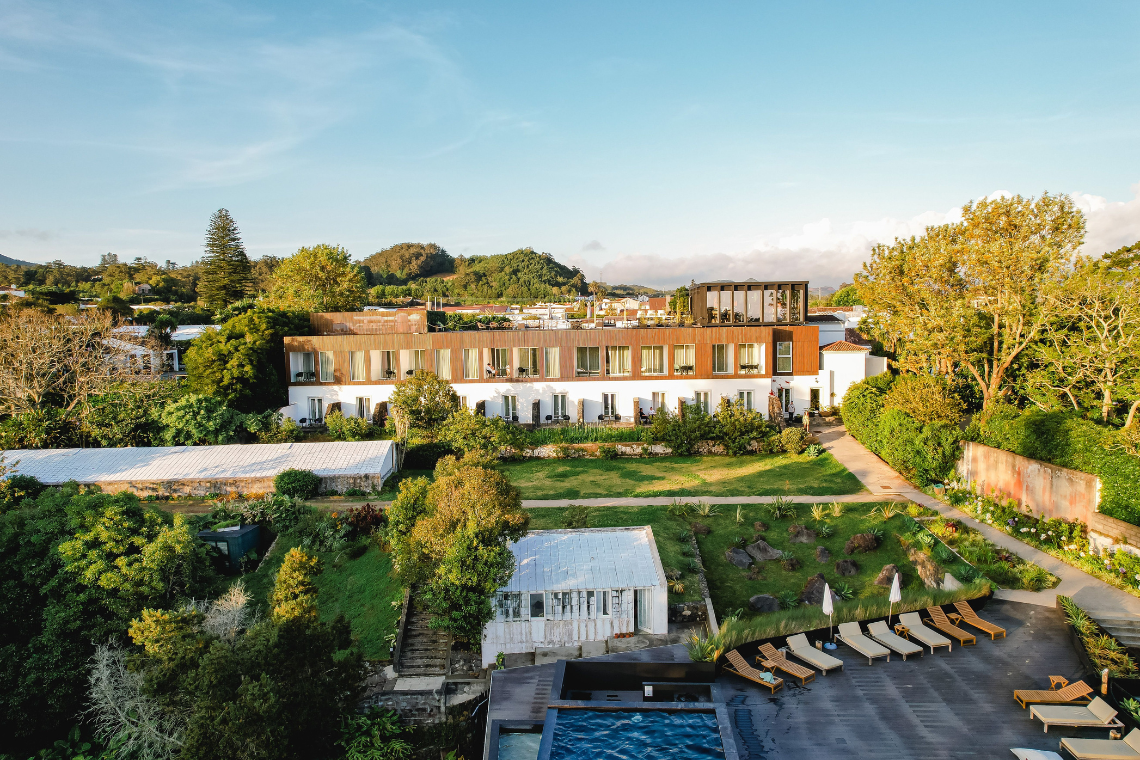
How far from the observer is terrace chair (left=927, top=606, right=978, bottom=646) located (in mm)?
12695

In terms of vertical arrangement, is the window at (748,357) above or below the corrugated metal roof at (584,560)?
above

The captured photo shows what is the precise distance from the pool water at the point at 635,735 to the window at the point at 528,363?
883 inches

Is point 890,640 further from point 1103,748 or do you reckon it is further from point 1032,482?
point 1032,482

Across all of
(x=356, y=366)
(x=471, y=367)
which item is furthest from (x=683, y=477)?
(x=356, y=366)

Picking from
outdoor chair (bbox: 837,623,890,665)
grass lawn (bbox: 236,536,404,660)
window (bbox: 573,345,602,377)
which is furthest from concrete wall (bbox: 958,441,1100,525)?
grass lawn (bbox: 236,536,404,660)

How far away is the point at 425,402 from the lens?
27.8m

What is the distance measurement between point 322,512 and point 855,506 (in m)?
17.4

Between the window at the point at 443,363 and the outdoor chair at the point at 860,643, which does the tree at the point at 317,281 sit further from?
the outdoor chair at the point at 860,643

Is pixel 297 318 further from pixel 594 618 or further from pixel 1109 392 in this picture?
pixel 1109 392

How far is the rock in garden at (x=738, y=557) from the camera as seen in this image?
17984 mm

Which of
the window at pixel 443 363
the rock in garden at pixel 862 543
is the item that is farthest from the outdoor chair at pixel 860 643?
the window at pixel 443 363

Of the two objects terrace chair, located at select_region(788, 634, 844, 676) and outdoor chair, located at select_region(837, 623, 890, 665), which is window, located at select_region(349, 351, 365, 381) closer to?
terrace chair, located at select_region(788, 634, 844, 676)

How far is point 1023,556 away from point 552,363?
2071 cm

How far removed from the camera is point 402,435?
27578 mm
